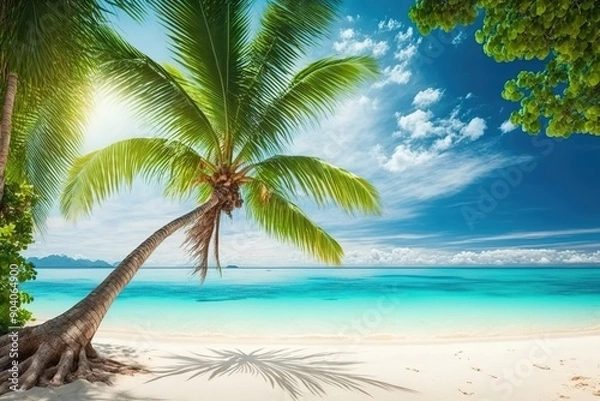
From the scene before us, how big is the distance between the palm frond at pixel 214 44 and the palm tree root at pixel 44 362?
4.06 m

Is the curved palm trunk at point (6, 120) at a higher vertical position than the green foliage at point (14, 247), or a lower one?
higher

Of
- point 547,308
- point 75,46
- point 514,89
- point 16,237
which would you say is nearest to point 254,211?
point 16,237

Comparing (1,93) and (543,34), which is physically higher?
(1,93)

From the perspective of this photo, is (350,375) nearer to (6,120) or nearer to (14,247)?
(14,247)

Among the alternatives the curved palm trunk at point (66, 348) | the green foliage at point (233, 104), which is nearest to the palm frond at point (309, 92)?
the green foliage at point (233, 104)

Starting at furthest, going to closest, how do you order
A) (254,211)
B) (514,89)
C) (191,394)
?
(254,211) < (191,394) < (514,89)

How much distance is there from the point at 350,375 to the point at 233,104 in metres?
4.56

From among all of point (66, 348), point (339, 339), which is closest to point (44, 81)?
point (66, 348)

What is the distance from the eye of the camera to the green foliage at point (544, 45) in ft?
8.26

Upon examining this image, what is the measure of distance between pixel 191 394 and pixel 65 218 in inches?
191

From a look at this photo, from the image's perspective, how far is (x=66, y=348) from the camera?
438 centimetres

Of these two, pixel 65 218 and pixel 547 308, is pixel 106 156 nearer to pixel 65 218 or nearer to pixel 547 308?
pixel 65 218

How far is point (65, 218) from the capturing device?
7.39 m

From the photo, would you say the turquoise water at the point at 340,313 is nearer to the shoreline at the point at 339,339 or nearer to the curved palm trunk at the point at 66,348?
the shoreline at the point at 339,339
